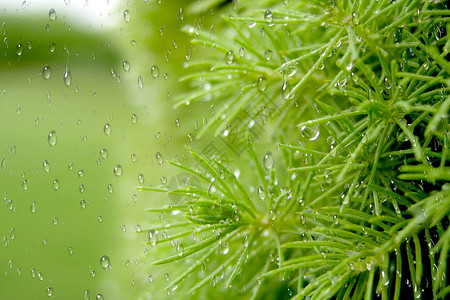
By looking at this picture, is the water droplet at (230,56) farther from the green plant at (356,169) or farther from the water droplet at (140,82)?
the water droplet at (140,82)

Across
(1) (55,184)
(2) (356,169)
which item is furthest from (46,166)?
(2) (356,169)

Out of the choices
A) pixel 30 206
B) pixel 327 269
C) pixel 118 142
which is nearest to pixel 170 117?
pixel 118 142

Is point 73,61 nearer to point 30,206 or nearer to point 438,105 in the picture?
point 30,206

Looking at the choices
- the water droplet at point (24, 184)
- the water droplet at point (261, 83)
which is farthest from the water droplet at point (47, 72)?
the water droplet at point (261, 83)

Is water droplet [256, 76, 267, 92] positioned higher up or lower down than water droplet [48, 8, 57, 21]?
lower down

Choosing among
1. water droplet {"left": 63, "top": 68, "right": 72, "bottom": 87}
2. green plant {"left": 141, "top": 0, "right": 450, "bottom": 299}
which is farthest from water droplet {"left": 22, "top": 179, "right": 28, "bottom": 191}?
green plant {"left": 141, "top": 0, "right": 450, "bottom": 299}

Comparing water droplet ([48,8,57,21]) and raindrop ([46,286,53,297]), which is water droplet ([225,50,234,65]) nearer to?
water droplet ([48,8,57,21])
